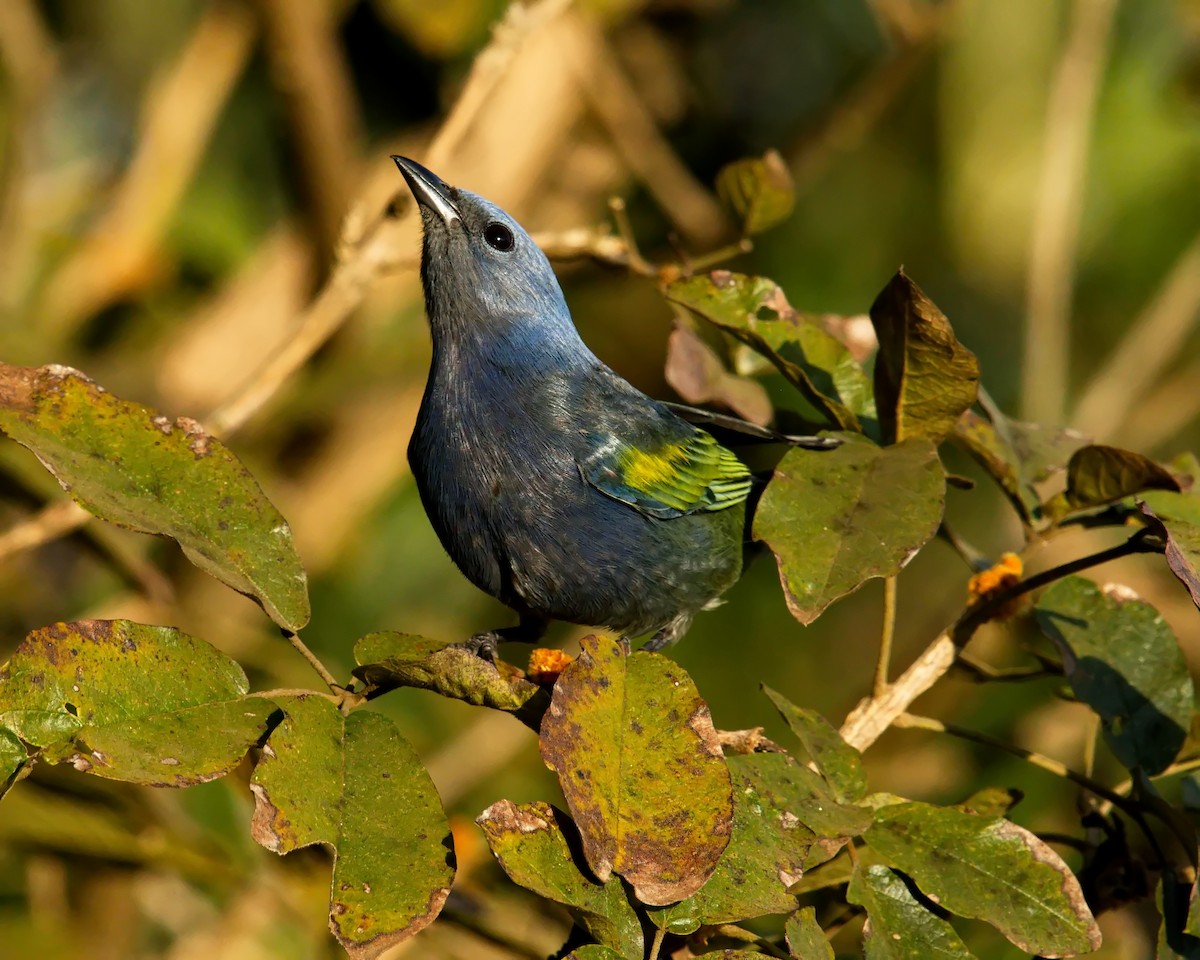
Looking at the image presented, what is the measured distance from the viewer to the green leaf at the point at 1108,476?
2.19 m

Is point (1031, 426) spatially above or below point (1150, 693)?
above

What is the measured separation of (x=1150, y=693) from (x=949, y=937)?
0.69 metres

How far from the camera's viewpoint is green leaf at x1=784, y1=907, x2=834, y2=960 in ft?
5.99

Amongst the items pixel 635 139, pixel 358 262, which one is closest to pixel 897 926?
pixel 358 262

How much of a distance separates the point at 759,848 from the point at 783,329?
1119 mm

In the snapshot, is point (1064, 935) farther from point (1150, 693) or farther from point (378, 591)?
point (378, 591)

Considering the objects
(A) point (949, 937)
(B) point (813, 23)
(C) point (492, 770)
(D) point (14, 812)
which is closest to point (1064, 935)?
(A) point (949, 937)

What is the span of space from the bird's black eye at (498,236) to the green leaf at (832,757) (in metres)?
1.93

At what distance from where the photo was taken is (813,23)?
8047 millimetres

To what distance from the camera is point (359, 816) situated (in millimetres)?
1821

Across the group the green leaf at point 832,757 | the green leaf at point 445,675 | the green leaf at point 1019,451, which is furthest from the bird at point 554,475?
the green leaf at point 445,675

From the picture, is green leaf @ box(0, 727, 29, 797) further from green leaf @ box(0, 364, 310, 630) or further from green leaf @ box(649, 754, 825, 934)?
green leaf @ box(649, 754, 825, 934)

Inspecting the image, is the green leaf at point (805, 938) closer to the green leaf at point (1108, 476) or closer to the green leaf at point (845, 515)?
the green leaf at point (845, 515)

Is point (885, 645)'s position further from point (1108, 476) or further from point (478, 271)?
point (478, 271)
